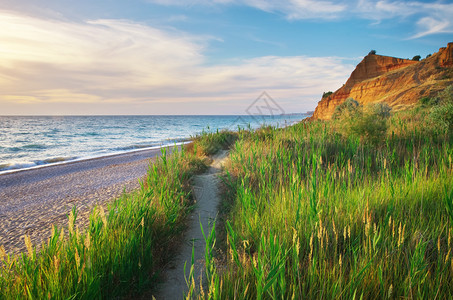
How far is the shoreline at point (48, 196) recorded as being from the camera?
13.6ft

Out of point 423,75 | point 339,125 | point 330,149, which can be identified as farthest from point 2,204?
point 423,75

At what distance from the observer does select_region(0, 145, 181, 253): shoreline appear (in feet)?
13.6

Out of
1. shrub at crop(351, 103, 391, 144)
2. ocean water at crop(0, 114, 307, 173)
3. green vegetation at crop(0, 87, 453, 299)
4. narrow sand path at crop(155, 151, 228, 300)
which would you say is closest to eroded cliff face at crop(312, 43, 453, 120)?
ocean water at crop(0, 114, 307, 173)

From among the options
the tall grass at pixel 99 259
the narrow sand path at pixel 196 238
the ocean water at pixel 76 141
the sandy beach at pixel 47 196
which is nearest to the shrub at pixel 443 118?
the ocean water at pixel 76 141

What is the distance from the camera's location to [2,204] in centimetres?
609

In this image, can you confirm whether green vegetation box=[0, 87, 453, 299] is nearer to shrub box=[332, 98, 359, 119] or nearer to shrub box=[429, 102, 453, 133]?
shrub box=[332, 98, 359, 119]

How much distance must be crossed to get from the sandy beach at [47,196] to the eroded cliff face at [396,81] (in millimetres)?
30264

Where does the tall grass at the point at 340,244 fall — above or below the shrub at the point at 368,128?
below

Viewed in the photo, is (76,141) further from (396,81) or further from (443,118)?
(396,81)

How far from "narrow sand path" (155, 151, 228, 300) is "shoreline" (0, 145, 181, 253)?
1.39 meters

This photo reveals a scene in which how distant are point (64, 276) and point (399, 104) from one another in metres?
34.4

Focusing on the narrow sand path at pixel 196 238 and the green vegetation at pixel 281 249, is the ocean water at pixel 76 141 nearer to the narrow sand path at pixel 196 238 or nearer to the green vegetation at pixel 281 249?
the narrow sand path at pixel 196 238

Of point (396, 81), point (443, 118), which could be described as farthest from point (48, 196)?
point (396, 81)

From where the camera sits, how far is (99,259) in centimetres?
240
